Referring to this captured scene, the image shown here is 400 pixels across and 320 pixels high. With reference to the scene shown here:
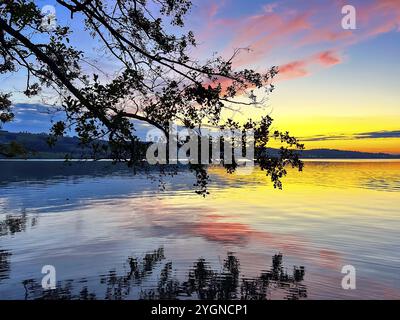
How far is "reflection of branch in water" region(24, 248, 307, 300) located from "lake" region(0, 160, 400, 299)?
0.20 feet

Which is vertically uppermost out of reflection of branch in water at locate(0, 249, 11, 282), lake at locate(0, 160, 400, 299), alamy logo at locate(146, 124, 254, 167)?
alamy logo at locate(146, 124, 254, 167)

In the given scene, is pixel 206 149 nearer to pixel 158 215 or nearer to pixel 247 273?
pixel 247 273

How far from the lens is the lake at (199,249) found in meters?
23.6

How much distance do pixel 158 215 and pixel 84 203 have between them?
1579 centimetres

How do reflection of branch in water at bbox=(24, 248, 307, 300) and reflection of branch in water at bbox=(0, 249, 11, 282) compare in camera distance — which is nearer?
reflection of branch in water at bbox=(24, 248, 307, 300)

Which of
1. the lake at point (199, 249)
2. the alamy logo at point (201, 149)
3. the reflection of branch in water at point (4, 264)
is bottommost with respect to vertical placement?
the lake at point (199, 249)

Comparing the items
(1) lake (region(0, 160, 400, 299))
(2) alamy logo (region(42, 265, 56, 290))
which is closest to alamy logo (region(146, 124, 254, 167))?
(1) lake (region(0, 160, 400, 299))

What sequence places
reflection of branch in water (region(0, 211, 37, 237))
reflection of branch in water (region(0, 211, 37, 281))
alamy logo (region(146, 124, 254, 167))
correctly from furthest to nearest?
reflection of branch in water (region(0, 211, 37, 237)) → reflection of branch in water (region(0, 211, 37, 281)) → alamy logo (region(146, 124, 254, 167))

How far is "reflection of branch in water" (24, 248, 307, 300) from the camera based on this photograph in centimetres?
2227

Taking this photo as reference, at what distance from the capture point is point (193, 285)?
78.6 ft

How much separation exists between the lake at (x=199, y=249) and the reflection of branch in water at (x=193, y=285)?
6 centimetres

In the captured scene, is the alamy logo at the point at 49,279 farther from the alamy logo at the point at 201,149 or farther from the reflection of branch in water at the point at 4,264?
the alamy logo at the point at 201,149

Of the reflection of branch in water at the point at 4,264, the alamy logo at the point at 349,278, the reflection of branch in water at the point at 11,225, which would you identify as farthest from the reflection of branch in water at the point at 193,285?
the reflection of branch in water at the point at 11,225

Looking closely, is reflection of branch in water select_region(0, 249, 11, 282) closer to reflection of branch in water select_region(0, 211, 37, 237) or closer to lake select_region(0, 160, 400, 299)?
lake select_region(0, 160, 400, 299)
